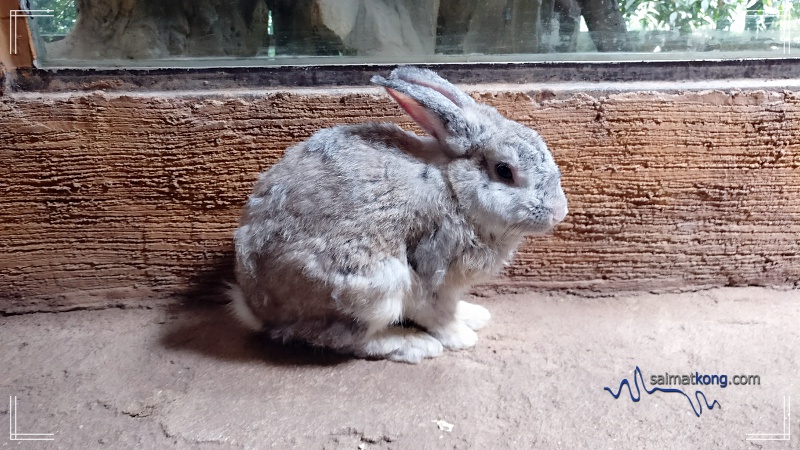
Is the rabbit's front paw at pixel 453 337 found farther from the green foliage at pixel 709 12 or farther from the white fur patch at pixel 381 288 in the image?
the green foliage at pixel 709 12

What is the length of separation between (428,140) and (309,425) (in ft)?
3.16

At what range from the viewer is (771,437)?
1.66 metres

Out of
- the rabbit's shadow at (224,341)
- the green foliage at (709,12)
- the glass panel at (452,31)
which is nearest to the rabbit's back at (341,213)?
the rabbit's shadow at (224,341)

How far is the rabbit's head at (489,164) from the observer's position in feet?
5.95

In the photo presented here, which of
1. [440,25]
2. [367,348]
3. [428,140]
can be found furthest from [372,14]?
[367,348]

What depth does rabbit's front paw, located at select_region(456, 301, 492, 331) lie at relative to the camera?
225 cm

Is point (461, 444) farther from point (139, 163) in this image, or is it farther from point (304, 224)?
point (139, 163)

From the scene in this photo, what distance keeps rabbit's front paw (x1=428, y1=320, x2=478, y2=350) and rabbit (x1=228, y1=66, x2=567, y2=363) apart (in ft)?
0.66

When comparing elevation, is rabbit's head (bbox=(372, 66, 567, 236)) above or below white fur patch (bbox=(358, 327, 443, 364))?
above

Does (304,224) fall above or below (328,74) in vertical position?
below

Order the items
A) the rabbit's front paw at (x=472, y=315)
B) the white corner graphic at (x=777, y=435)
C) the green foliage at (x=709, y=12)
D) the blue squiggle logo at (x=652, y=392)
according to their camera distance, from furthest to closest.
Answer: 1. the green foliage at (x=709, y=12)
2. the rabbit's front paw at (x=472, y=315)
3. the blue squiggle logo at (x=652, y=392)
4. the white corner graphic at (x=777, y=435)

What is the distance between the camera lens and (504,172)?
186 centimetres

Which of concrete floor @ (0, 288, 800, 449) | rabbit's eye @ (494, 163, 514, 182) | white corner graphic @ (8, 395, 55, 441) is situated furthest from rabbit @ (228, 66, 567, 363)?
white corner graphic @ (8, 395, 55, 441)

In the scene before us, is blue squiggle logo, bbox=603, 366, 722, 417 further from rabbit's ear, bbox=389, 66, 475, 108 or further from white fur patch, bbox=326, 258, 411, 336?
rabbit's ear, bbox=389, 66, 475, 108
